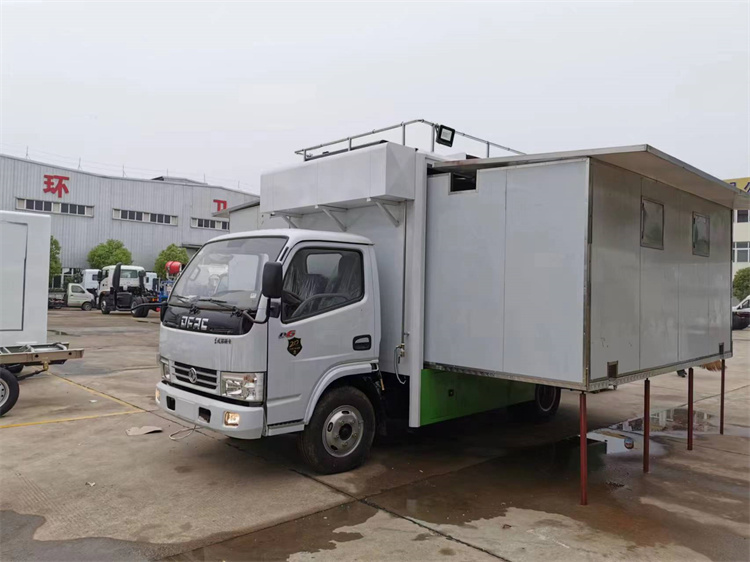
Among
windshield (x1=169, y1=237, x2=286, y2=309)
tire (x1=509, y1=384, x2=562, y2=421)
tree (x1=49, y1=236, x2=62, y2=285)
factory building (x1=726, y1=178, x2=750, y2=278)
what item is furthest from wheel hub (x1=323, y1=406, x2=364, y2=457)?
factory building (x1=726, y1=178, x2=750, y2=278)

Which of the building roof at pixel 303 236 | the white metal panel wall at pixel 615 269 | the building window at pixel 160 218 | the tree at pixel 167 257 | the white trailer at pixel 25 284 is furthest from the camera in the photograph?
the building window at pixel 160 218

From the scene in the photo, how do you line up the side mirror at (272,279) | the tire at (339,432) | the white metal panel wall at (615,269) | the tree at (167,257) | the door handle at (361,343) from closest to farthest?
the side mirror at (272,279), the white metal panel wall at (615,269), the tire at (339,432), the door handle at (361,343), the tree at (167,257)

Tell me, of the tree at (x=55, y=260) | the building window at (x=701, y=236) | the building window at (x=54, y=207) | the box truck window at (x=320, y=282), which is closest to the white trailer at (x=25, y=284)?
the box truck window at (x=320, y=282)

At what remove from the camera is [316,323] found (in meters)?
5.37

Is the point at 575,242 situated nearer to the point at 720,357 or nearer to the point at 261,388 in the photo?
the point at 261,388

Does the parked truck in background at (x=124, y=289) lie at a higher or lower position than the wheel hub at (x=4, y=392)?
higher

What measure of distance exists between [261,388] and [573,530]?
2856mm

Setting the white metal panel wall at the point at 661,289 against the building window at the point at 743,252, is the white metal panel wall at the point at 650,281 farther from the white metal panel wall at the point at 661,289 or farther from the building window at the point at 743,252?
the building window at the point at 743,252

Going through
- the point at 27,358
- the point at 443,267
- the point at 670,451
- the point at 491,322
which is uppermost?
the point at 443,267

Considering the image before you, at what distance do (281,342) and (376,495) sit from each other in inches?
65.0

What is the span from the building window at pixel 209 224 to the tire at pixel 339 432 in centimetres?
4393

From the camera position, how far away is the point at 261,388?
493 centimetres

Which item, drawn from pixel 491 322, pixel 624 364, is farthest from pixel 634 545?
pixel 491 322

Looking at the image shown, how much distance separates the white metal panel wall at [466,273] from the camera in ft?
18.0
